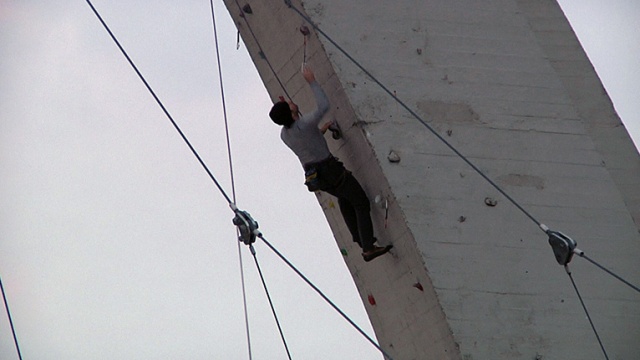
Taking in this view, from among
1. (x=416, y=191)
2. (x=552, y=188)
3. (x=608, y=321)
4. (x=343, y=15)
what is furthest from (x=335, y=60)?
(x=608, y=321)

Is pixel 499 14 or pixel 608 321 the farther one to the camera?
pixel 499 14

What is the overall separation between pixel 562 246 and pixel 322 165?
157 cm

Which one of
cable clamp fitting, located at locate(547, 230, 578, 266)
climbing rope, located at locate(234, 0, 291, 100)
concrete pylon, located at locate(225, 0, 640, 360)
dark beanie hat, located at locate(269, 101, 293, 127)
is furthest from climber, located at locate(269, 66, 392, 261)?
cable clamp fitting, located at locate(547, 230, 578, 266)

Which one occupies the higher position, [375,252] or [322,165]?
[322,165]

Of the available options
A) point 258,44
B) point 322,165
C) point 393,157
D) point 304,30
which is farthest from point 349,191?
point 258,44

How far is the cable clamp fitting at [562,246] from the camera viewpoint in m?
7.84

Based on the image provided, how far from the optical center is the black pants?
849cm

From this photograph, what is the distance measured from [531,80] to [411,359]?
6.51ft

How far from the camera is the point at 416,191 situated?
8.39m

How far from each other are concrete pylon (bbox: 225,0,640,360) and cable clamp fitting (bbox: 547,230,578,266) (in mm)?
426

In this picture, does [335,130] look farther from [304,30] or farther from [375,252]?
[375,252]

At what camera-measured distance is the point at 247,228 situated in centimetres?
821

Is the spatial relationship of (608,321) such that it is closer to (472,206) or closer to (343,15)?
(472,206)

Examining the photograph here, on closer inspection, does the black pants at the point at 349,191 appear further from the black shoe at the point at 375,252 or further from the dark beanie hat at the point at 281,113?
the dark beanie hat at the point at 281,113
